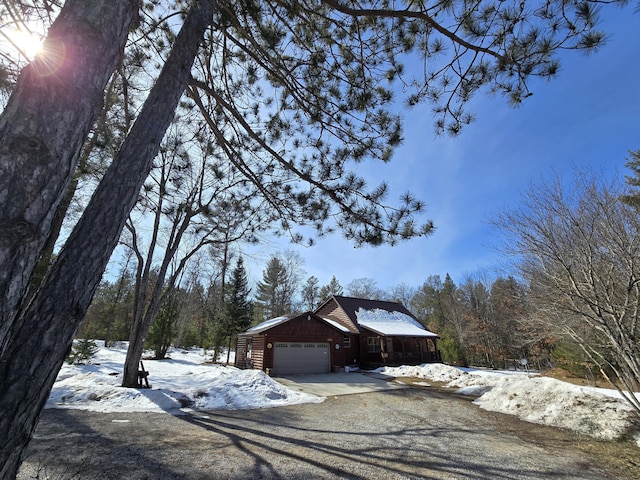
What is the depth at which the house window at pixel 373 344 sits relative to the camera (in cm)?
1886

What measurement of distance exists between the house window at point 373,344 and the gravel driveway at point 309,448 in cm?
1197

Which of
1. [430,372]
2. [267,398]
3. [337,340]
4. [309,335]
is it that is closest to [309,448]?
[267,398]

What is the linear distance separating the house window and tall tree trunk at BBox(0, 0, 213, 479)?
62.4ft

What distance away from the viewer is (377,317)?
68.3 feet

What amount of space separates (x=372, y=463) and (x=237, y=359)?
1404 cm

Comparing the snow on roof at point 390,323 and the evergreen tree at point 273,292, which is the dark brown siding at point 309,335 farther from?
the evergreen tree at point 273,292

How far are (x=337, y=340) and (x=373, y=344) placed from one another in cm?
369

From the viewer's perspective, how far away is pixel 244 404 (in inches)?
313

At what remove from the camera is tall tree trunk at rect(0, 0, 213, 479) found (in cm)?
111

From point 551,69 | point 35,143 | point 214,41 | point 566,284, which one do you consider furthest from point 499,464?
point 214,41

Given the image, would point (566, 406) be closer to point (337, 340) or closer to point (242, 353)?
point (337, 340)

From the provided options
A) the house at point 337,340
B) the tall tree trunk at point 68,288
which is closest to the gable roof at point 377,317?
the house at point 337,340

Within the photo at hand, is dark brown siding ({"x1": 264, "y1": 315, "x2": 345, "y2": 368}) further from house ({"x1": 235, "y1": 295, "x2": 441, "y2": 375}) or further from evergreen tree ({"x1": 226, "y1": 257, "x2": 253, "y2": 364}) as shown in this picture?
evergreen tree ({"x1": 226, "y1": 257, "x2": 253, "y2": 364})

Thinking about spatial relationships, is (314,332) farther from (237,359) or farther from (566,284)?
(566,284)
